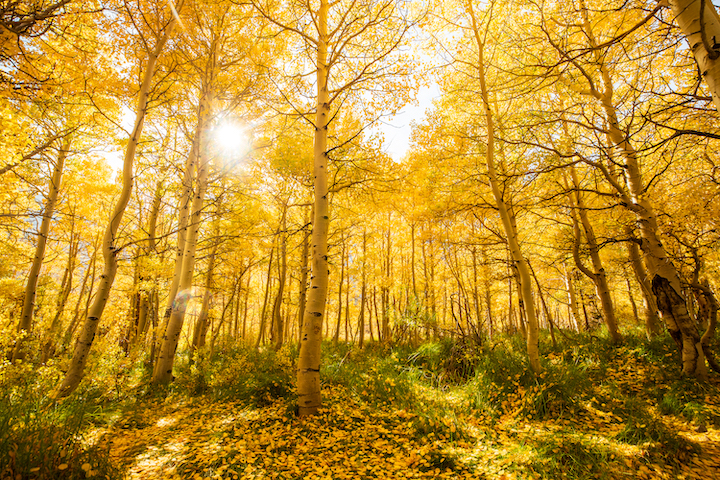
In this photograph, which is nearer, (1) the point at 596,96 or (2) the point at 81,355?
(2) the point at 81,355

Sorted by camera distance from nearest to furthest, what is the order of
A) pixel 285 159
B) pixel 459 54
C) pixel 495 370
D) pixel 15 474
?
pixel 15 474 < pixel 495 370 < pixel 459 54 < pixel 285 159

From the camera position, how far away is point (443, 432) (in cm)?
359

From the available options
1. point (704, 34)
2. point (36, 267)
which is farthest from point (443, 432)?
point (36, 267)

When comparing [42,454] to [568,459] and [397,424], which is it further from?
[568,459]

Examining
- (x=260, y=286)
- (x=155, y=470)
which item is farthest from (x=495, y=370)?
(x=260, y=286)

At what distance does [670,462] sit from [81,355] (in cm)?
715

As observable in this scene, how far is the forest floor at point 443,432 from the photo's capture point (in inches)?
112

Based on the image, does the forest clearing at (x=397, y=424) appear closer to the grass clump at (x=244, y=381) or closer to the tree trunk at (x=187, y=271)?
the grass clump at (x=244, y=381)

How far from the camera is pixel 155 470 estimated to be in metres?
2.79

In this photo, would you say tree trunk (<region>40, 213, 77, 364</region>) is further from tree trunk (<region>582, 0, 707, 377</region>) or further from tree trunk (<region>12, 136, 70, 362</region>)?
tree trunk (<region>582, 0, 707, 377</region>)

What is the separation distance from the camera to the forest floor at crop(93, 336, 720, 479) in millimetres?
2834

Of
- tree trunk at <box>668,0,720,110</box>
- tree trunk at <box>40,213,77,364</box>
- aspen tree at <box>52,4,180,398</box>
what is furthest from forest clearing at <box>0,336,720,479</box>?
tree trunk at <box>40,213,77,364</box>

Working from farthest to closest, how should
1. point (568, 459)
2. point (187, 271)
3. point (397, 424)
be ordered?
point (187, 271) < point (397, 424) < point (568, 459)

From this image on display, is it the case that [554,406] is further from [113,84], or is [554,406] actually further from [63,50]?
[63,50]
